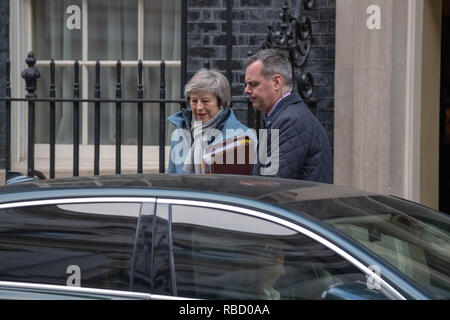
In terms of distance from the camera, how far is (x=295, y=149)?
471 cm

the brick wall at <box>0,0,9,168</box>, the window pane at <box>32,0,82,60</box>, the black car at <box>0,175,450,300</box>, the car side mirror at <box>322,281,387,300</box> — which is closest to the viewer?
the car side mirror at <box>322,281,387,300</box>

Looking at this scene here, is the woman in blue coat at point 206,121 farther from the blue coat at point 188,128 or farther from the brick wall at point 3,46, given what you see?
the brick wall at point 3,46

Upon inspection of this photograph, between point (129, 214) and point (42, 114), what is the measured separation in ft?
19.7

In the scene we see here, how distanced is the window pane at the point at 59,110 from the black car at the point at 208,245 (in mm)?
5463

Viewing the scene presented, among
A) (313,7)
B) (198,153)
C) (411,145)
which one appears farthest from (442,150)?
(198,153)

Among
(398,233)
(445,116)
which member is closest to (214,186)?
(398,233)

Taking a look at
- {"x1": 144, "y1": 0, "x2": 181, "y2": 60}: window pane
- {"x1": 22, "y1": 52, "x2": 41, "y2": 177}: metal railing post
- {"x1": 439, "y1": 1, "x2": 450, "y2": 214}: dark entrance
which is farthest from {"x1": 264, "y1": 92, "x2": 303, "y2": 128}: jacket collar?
{"x1": 144, "y1": 0, "x2": 181, "y2": 60}: window pane

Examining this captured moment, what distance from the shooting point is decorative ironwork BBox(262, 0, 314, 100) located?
6820mm

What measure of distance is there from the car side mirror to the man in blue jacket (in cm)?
175

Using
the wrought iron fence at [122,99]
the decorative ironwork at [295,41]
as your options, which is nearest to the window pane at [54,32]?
the wrought iron fence at [122,99]

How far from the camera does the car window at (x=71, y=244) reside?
329cm

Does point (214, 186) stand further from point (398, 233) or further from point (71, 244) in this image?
point (398, 233)

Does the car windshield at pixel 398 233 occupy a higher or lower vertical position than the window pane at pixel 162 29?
lower

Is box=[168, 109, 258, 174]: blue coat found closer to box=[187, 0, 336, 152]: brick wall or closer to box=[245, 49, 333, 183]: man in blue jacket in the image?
box=[245, 49, 333, 183]: man in blue jacket
